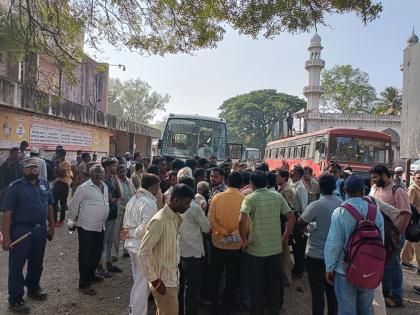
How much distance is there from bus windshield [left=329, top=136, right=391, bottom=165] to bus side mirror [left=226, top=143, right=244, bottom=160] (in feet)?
11.0

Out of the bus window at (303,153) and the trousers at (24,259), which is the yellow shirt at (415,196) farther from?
the bus window at (303,153)

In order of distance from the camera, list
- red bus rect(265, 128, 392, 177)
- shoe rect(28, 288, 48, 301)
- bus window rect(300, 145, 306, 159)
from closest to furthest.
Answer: shoe rect(28, 288, 48, 301), red bus rect(265, 128, 392, 177), bus window rect(300, 145, 306, 159)

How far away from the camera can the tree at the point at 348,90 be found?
5453cm

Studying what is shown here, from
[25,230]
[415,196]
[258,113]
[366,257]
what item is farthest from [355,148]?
[258,113]

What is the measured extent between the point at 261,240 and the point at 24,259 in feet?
9.07

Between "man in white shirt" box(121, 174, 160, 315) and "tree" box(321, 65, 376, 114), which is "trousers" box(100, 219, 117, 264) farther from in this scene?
"tree" box(321, 65, 376, 114)

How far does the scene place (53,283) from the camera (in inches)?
211

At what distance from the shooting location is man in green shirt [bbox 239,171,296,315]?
4059 mm

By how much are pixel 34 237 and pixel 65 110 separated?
1060 cm

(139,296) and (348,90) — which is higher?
(348,90)

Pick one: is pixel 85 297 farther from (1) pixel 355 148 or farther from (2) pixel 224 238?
(1) pixel 355 148

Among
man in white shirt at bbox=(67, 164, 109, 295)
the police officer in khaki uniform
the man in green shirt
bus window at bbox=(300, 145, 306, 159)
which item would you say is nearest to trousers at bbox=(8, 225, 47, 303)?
the police officer in khaki uniform

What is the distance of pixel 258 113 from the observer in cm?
5700

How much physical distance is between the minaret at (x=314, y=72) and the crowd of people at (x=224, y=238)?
141 feet
